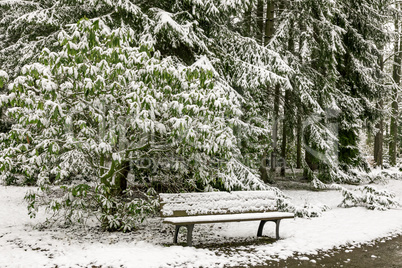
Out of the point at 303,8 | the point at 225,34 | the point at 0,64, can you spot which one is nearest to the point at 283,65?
the point at 225,34

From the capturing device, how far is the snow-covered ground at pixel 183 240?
4.75 m

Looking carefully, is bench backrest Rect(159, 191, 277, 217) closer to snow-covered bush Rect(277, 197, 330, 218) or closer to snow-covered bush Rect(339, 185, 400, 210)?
snow-covered bush Rect(277, 197, 330, 218)

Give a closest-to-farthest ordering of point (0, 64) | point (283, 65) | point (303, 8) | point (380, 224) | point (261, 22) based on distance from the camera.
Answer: point (380, 224) → point (283, 65) → point (303, 8) → point (0, 64) → point (261, 22)

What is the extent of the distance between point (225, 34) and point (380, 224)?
604 cm

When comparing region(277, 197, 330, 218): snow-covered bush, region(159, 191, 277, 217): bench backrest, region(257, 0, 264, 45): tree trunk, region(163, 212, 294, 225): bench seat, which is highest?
region(257, 0, 264, 45): tree trunk

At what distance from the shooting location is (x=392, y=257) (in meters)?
5.32

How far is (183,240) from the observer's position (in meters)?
6.15

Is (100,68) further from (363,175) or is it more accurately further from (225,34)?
(363,175)

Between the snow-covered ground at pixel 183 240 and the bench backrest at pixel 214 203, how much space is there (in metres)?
0.59

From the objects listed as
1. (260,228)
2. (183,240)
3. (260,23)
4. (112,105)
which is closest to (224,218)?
(183,240)

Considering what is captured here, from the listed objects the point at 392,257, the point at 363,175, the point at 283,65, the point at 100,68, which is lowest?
the point at 392,257

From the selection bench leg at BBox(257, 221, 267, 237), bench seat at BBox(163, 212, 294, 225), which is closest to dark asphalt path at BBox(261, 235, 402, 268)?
bench seat at BBox(163, 212, 294, 225)

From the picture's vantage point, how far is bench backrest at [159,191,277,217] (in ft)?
18.2

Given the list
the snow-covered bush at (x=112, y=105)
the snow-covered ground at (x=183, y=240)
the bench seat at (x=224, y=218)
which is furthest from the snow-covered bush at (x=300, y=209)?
the snow-covered bush at (x=112, y=105)
